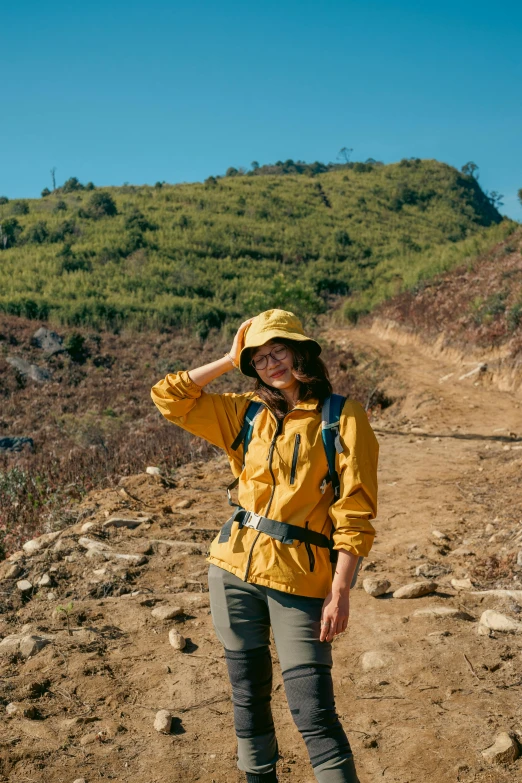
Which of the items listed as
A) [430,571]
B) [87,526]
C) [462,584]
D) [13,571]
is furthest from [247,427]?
[87,526]

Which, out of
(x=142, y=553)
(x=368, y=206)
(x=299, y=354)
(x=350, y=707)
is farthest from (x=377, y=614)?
(x=368, y=206)

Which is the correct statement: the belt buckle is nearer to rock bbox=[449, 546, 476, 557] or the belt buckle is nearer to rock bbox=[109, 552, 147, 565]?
rock bbox=[109, 552, 147, 565]

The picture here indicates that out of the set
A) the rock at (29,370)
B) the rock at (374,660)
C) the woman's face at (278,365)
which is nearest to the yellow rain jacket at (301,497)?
the woman's face at (278,365)

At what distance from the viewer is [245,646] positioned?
2.33 meters

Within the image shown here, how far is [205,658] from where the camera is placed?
12.9 feet

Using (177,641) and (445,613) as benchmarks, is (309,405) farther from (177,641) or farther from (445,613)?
(445,613)

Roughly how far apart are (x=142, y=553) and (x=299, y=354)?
3573 millimetres

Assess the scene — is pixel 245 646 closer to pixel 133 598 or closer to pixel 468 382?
pixel 133 598

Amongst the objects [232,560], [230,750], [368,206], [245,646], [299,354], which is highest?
[368,206]

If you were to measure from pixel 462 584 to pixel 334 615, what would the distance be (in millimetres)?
2961

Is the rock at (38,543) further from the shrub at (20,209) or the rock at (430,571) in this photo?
the shrub at (20,209)

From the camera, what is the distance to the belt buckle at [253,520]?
2.30 metres

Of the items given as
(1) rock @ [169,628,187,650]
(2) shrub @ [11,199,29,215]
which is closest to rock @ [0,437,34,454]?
(1) rock @ [169,628,187,650]

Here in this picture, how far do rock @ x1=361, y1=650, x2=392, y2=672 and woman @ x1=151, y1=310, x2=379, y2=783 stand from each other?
146 cm
